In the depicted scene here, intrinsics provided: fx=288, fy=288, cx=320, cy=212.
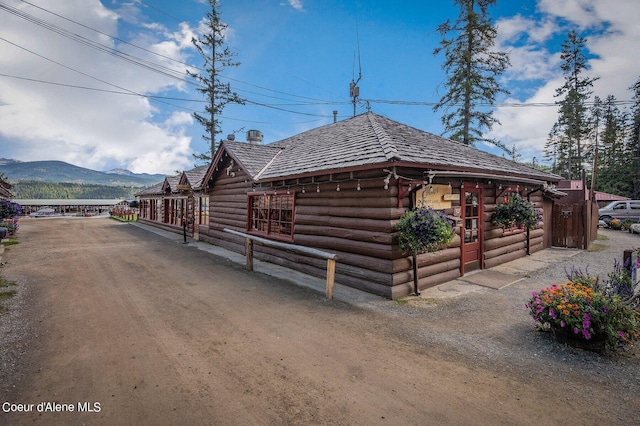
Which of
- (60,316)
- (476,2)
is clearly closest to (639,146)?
(476,2)

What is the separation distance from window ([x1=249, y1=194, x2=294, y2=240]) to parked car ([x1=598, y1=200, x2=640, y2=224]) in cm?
2604

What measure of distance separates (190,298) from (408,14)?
18.3 meters

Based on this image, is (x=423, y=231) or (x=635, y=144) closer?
(x=423, y=231)

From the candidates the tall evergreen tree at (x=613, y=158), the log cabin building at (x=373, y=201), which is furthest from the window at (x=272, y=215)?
the tall evergreen tree at (x=613, y=158)

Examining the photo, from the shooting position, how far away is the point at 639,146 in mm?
31500

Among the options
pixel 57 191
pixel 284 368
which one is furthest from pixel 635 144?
pixel 57 191

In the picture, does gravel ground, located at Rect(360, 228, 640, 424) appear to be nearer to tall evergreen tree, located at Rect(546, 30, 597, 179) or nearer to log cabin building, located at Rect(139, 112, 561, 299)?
log cabin building, located at Rect(139, 112, 561, 299)

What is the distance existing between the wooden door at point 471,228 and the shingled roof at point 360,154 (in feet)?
2.61

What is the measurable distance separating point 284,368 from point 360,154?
518cm

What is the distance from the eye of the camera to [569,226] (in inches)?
504

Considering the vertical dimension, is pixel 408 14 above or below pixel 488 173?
above

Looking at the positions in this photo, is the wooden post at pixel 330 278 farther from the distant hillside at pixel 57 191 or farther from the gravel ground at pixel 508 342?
the distant hillside at pixel 57 191

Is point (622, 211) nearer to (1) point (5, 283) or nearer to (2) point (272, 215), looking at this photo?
(2) point (272, 215)

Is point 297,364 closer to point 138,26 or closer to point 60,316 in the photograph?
point 60,316
